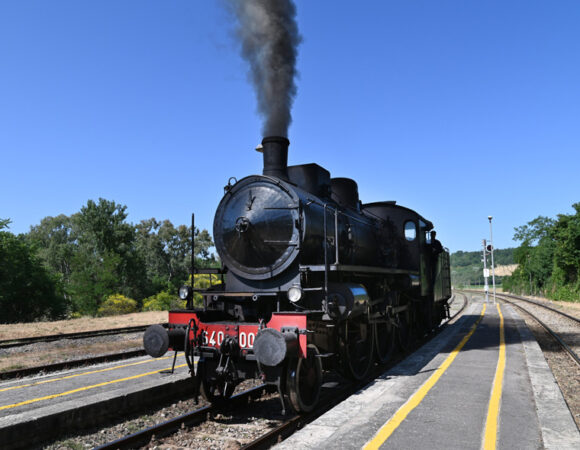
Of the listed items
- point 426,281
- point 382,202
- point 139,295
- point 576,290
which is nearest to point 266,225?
point 382,202

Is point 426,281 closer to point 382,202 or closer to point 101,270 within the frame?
point 382,202

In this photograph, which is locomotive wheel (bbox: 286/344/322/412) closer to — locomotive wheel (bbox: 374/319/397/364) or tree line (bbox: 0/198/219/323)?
locomotive wheel (bbox: 374/319/397/364)

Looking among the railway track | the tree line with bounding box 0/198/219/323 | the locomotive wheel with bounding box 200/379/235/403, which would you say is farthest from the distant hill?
the locomotive wheel with bounding box 200/379/235/403

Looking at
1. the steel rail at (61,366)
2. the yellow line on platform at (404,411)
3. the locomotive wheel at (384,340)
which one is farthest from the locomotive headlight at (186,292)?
the steel rail at (61,366)

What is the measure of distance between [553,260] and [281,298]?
41703mm

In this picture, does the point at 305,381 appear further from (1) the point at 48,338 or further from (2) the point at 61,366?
(1) the point at 48,338

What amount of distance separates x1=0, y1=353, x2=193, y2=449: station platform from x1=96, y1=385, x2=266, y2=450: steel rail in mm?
875

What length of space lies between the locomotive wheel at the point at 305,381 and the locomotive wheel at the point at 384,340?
2689 mm

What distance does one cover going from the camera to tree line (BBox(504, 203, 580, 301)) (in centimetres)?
3048

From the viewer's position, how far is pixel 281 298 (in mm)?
6090

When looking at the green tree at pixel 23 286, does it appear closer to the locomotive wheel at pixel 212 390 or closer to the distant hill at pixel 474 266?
the locomotive wheel at pixel 212 390

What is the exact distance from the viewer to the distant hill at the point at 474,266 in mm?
111250

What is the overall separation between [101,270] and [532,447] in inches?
1619

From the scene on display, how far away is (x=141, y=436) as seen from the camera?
468 cm
